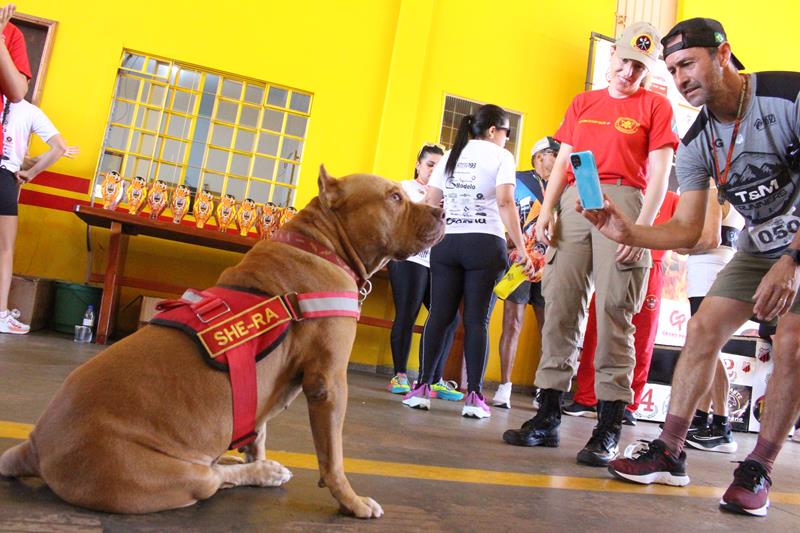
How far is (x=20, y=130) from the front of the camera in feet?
16.8

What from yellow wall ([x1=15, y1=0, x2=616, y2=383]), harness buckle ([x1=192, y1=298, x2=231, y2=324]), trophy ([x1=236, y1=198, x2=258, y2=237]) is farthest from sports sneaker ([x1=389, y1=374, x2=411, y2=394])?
harness buckle ([x1=192, y1=298, x2=231, y2=324])

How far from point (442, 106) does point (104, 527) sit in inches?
266

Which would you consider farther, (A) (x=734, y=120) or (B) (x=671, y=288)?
(B) (x=671, y=288)

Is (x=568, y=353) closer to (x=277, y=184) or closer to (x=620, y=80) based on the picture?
(x=620, y=80)

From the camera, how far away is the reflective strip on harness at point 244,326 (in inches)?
58.8

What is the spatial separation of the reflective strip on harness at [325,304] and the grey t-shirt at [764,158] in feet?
5.92

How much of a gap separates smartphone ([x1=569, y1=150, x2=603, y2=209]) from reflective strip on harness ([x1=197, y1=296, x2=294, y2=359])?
136 centimetres

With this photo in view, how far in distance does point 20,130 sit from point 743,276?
5.70 meters

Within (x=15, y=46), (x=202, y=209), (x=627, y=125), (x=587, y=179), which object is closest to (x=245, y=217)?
(x=202, y=209)

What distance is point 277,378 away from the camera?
5.33 ft

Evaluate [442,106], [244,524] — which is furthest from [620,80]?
[442,106]

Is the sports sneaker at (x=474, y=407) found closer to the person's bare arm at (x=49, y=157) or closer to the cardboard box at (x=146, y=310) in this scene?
the cardboard box at (x=146, y=310)

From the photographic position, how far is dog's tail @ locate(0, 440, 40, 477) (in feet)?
4.78

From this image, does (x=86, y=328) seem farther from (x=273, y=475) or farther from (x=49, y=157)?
(x=273, y=475)
